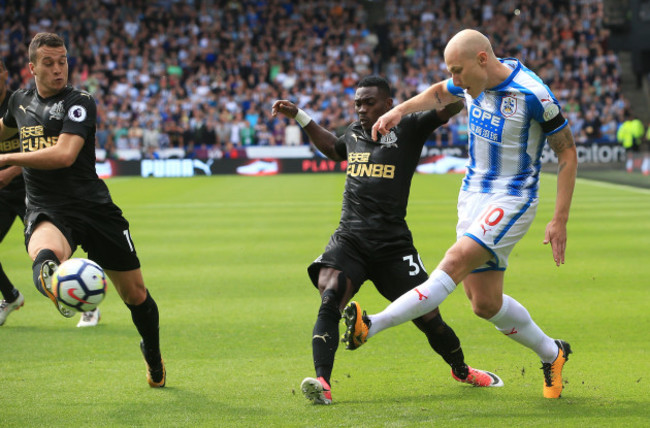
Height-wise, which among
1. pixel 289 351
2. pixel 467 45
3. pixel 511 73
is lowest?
pixel 289 351

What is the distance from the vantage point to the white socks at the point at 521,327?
5.45 m

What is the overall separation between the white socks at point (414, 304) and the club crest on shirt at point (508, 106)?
3.66ft

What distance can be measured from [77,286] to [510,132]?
2.73 m

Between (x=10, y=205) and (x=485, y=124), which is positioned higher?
(x=485, y=124)

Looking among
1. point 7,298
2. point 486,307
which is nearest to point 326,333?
point 486,307

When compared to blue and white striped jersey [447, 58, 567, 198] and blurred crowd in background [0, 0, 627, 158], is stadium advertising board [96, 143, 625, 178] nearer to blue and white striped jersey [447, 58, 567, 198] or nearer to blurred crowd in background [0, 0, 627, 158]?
blurred crowd in background [0, 0, 627, 158]

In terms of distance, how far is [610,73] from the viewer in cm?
3709

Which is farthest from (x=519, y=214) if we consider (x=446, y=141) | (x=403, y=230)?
(x=446, y=141)

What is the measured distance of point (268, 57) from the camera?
38406 millimetres

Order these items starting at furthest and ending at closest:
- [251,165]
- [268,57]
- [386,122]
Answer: [268,57]
[251,165]
[386,122]

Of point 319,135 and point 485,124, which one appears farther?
point 319,135

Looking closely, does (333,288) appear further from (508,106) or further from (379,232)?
(508,106)

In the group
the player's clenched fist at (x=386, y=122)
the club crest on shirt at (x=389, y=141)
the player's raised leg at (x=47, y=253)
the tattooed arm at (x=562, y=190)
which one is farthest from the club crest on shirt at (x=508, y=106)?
the player's raised leg at (x=47, y=253)

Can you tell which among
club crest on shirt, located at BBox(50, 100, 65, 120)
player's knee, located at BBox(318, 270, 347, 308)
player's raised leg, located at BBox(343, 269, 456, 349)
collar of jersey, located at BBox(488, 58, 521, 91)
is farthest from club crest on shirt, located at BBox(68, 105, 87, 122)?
collar of jersey, located at BBox(488, 58, 521, 91)
